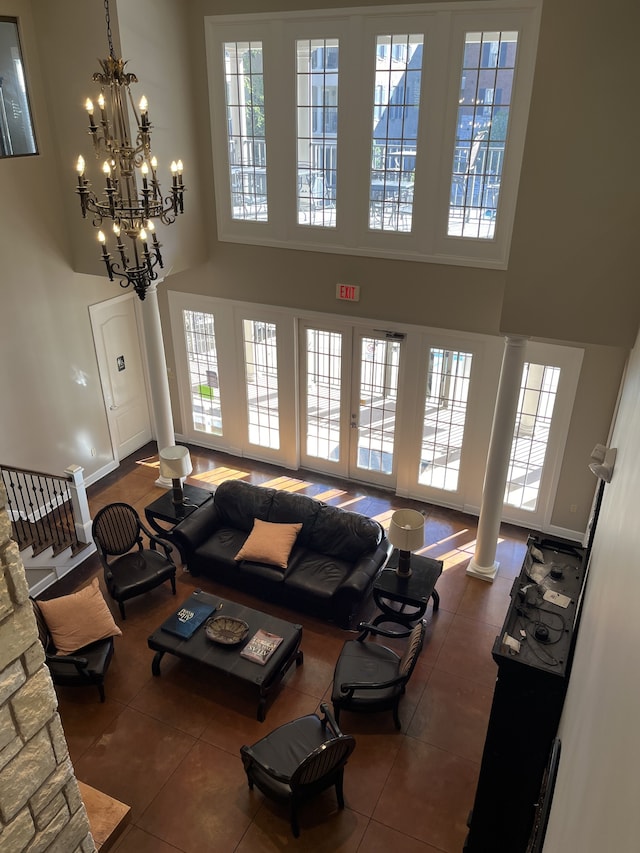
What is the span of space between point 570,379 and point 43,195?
6613 millimetres

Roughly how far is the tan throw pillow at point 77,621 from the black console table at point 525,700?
369cm

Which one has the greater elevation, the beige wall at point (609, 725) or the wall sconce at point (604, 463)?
the beige wall at point (609, 725)

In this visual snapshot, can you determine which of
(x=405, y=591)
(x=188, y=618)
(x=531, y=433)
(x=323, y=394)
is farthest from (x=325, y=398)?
(x=188, y=618)

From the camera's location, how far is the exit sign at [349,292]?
8.12 m

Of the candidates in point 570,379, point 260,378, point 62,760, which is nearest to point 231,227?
point 260,378

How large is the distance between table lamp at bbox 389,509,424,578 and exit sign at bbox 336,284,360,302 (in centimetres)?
292

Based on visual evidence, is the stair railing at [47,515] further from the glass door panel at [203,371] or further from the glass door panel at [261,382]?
the glass door panel at [261,382]

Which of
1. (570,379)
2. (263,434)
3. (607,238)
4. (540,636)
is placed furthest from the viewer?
(263,434)

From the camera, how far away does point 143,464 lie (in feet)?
32.8

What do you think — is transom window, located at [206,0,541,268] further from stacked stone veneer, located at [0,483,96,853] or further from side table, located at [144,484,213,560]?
stacked stone veneer, located at [0,483,96,853]

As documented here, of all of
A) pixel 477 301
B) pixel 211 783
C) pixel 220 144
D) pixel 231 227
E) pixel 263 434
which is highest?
pixel 220 144

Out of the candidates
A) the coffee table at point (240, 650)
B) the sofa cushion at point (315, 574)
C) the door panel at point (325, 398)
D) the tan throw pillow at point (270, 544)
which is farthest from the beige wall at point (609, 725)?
the door panel at point (325, 398)

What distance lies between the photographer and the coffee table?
5.89 metres

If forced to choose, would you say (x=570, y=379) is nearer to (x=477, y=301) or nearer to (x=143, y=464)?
(x=477, y=301)
